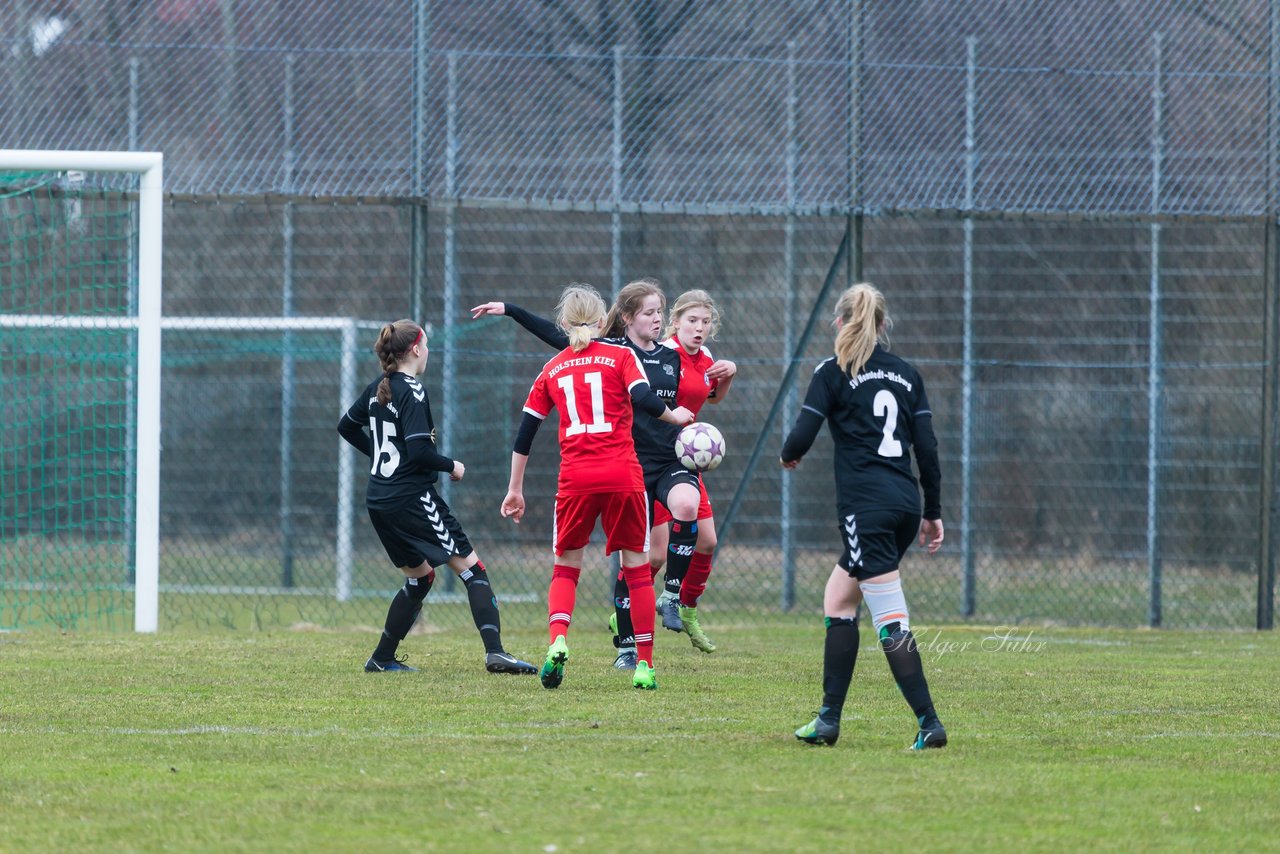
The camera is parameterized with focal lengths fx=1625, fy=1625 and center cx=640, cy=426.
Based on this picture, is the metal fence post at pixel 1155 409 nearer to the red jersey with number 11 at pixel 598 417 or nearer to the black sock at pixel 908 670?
the red jersey with number 11 at pixel 598 417

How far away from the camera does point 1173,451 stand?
1248 centimetres

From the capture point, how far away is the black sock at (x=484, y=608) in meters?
8.19

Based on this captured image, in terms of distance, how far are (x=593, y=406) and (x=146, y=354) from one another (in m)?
4.11

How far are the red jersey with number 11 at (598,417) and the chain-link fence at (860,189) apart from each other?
3.88 meters

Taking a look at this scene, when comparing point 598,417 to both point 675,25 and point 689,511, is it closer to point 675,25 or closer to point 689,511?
point 689,511

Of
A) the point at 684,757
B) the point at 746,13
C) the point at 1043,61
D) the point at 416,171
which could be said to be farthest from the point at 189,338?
the point at 684,757

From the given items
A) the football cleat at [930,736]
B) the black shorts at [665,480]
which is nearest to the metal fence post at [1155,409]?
the black shorts at [665,480]

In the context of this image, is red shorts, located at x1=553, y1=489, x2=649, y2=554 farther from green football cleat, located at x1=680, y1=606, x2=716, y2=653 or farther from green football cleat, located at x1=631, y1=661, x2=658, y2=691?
green football cleat, located at x1=680, y1=606, x2=716, y2=653

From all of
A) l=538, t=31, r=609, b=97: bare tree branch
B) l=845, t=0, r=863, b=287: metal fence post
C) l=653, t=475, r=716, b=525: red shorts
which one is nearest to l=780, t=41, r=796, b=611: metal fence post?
l=845, t=0, r=863, b=287: metal fence post

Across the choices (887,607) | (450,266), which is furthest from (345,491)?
(887,607)

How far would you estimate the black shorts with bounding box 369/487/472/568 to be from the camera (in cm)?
806

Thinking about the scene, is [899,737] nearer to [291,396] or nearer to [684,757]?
[684,757]

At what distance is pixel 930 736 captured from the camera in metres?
5.89

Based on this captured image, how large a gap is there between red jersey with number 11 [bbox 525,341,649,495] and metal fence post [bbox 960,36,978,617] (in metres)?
4.94
